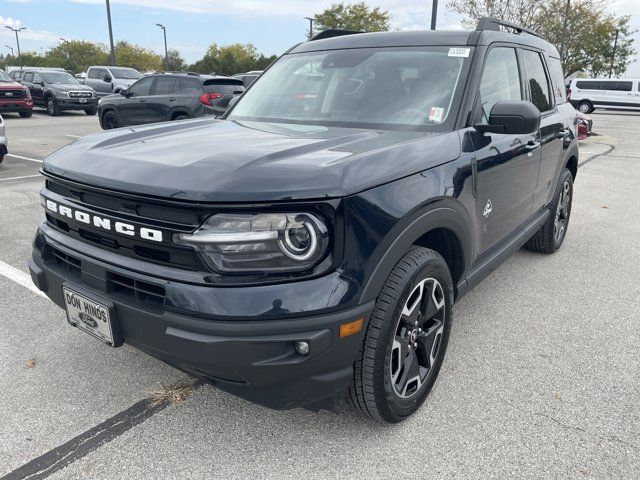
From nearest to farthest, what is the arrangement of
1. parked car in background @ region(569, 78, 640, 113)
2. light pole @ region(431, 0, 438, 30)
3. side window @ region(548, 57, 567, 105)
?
side window @ region(548, 57, 567, 105) → light pole @ region(431, 0, 438, 30) → parked car in background @ region(569, 78, 640, 113)

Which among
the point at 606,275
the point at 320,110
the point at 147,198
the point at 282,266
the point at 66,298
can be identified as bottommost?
the point at 606,275

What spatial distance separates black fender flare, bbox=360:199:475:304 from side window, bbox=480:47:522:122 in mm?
719

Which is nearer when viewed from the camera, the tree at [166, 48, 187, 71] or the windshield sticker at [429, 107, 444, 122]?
the windshield sticker at [429, 107, 444, 122]

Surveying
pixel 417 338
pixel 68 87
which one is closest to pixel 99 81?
pixel 68 87

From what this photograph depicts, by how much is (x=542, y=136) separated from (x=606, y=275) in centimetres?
148

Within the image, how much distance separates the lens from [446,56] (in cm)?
302

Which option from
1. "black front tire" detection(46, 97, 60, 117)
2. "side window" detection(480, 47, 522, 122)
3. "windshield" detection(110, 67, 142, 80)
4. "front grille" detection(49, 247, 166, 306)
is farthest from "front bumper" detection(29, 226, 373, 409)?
"windshield" detection(110, 67, 142, 80)

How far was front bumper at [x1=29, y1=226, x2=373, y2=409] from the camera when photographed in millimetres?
1866

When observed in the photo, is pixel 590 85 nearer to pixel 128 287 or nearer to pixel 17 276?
pixel 17 276

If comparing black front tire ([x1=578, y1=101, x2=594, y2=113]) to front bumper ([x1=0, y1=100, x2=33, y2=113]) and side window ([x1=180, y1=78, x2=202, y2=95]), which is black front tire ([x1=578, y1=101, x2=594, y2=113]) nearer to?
side window ([x1=180, y1=78, x2=202, y2=95])

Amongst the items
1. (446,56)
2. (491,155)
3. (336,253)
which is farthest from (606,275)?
(336,253)

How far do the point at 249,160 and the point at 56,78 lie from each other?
21599mm

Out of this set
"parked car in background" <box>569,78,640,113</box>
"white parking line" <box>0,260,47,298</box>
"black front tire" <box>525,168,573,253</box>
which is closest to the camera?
"white parking line" <box>0,260,47,298</box>

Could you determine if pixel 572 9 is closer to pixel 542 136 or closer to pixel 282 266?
pixel 542 136
